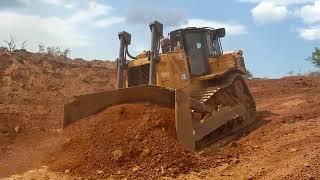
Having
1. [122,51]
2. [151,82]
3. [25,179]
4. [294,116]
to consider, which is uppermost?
[122,51]

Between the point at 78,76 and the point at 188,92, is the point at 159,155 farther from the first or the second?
the point at 78,76

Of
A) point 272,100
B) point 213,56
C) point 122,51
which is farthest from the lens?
point 272,100

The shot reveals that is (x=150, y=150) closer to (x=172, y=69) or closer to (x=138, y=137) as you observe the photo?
(x=138, y=137)

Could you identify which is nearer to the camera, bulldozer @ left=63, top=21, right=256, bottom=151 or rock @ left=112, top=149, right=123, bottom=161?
rock @ left=112, top=149, right=123, bottom=161

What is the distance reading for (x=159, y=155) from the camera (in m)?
7.58

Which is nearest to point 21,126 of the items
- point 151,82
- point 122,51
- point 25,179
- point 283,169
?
point 122,51

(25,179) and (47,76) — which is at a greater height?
(47,76)

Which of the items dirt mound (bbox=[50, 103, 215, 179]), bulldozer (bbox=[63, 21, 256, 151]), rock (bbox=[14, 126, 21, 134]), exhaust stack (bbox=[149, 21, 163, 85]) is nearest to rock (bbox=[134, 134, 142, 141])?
dirt mound (bbox=[50, 103, 215, 179])

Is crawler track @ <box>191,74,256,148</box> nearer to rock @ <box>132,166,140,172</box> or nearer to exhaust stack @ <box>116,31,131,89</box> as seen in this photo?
exhaust stack @ <box>116,31,131,89</box>

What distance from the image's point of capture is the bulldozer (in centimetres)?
864

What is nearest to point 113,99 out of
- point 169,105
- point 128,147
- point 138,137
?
point 169,105

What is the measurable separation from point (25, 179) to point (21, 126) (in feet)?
17.5

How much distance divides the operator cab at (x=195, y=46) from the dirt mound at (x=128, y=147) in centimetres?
287

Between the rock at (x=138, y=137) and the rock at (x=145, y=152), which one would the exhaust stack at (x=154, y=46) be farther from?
the rock at (x=145, y=152)
